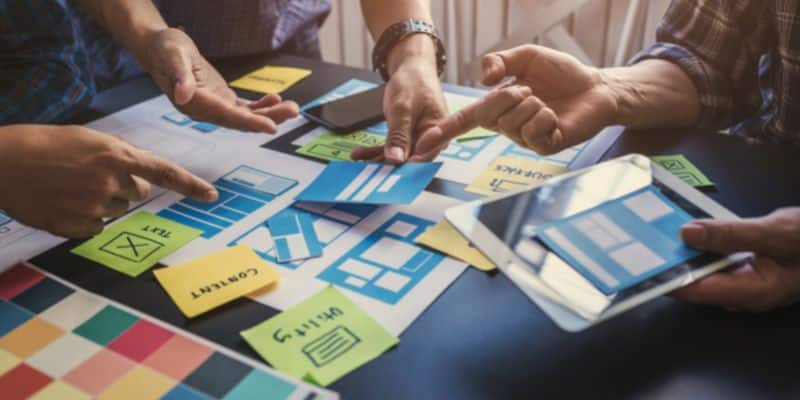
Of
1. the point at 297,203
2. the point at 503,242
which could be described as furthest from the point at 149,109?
the point at 503,242

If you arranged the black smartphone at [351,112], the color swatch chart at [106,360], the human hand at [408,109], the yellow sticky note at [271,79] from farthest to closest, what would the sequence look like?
the yellow sticky note at [271,79]
the black smartphone at [351,112]
the human hand at [408,109]
the color swatch chart at [106,360]

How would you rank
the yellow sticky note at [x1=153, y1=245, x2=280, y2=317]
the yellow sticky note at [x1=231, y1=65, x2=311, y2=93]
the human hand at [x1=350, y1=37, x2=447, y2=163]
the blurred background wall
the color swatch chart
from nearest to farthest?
the color swatch chart < the yellow sticky note at [x1=153, y1=245, x2=280, y2=317] < the human hand at [x1=350, y1=37, x2=447, y2=163] < the yellow sticky note at [x1=231, y1=65, x2=311, y2=93] < the blurred background wall

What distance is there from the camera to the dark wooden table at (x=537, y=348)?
0.47 meters

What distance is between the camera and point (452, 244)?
63 cm

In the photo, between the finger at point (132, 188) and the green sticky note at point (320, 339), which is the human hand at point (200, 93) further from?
the green sticky note at point (320, 339)

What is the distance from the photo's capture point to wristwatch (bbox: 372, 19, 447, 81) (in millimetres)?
1006

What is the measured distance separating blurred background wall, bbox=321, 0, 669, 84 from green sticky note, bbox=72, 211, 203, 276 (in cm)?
158

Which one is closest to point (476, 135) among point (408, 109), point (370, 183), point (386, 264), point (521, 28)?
point (408, 109)

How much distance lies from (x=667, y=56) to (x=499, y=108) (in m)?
0.32

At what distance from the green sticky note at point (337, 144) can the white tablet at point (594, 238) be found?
0.98 feet

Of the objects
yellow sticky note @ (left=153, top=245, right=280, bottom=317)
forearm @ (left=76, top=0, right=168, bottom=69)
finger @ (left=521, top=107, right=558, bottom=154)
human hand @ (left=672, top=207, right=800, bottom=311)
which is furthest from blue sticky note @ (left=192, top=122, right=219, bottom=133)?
human hand @ (left=672, top=207, right=800, bottom=311)

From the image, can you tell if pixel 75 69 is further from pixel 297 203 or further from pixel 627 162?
pixel 627 162

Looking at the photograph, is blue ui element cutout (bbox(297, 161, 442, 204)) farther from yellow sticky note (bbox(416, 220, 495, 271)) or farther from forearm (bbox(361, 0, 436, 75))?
forearm (bbox(361, 0, 436, 75))

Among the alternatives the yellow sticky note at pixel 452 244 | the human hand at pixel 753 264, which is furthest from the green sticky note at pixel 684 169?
the yellow sticky note at pixel 452 244
